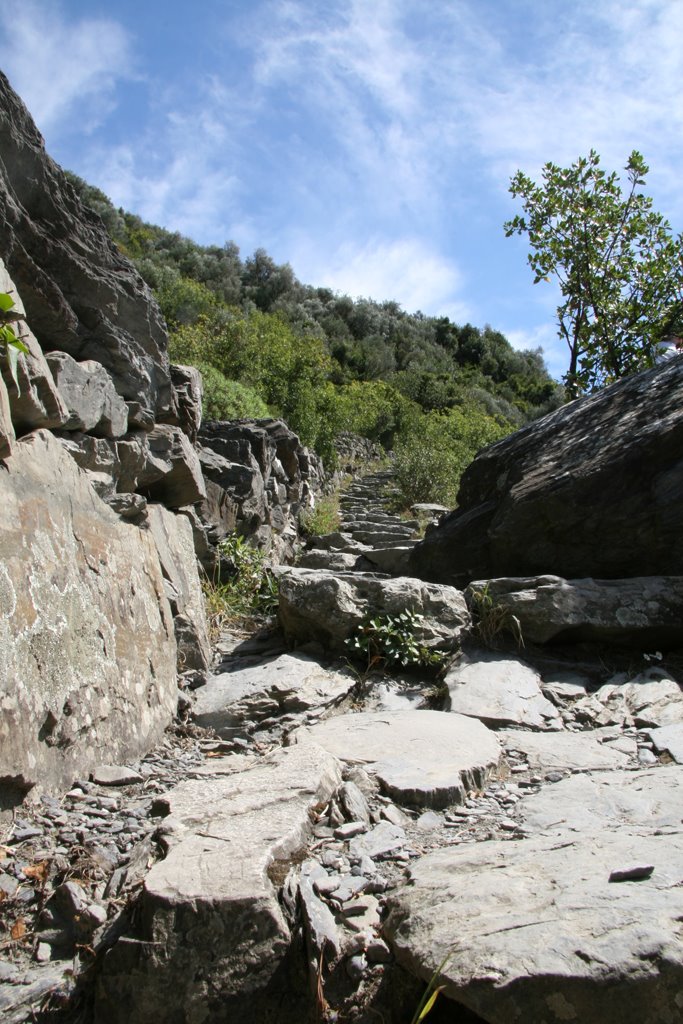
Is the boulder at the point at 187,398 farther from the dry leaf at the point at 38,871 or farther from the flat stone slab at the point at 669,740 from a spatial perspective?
the flat stone slab at the point at 669,740

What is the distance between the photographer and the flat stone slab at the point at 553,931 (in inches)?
64.2

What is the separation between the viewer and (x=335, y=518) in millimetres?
11469

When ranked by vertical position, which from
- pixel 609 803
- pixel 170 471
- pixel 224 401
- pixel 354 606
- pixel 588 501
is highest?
pixel 224 401

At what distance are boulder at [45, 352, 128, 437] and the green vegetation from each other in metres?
5.23

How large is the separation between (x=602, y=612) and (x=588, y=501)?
3.29 ft

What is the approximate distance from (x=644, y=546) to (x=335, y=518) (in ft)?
21.0

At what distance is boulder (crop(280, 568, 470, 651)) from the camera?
4.86 metres

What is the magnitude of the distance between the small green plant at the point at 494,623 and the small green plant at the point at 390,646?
1.50ft

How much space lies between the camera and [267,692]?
4113 millimetres

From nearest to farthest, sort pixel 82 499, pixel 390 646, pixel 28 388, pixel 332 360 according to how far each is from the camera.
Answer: pixel 28 388, pixel 82 499, pixel 390 646, pixel 332 360

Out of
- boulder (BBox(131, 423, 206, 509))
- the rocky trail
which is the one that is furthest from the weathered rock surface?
boulder (BBox(131, 423, 206, 509))

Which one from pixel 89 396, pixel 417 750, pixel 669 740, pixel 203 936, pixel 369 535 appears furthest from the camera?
pixel 369 535

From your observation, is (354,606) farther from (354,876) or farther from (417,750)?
(354,876)

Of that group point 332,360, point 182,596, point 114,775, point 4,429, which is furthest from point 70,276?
point 332,360
